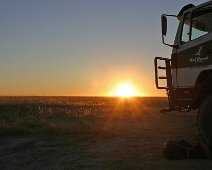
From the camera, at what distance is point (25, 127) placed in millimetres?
19797

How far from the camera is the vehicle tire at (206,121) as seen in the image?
10739 mm

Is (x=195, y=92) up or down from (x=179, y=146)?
up

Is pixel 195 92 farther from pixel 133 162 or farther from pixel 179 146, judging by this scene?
pixel 133 162

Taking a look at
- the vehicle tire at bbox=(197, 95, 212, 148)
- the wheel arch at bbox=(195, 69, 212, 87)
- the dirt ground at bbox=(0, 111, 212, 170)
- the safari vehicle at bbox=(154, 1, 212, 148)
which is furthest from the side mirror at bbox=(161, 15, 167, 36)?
the dirt ground at bbox=(0, 111, 212, 170)

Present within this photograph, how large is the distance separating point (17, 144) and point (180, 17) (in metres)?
6.96

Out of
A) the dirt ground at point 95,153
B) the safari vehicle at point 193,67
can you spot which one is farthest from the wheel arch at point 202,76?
the dirt ground at point 95,153

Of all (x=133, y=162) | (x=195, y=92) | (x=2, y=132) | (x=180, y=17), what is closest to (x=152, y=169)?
(x=133, y=162)

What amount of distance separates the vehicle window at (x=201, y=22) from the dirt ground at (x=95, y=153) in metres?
3.00

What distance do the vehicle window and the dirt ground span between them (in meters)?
3.00

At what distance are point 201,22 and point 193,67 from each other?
3.68 ft

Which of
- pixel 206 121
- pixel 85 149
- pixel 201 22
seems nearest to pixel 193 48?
pixel 201 22

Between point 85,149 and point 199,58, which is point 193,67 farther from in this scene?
point 85,149

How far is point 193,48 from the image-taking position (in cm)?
1140

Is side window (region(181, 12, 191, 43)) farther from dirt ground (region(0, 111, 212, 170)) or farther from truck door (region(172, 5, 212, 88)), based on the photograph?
dirt ground (region(0, 111, 212, 170))
